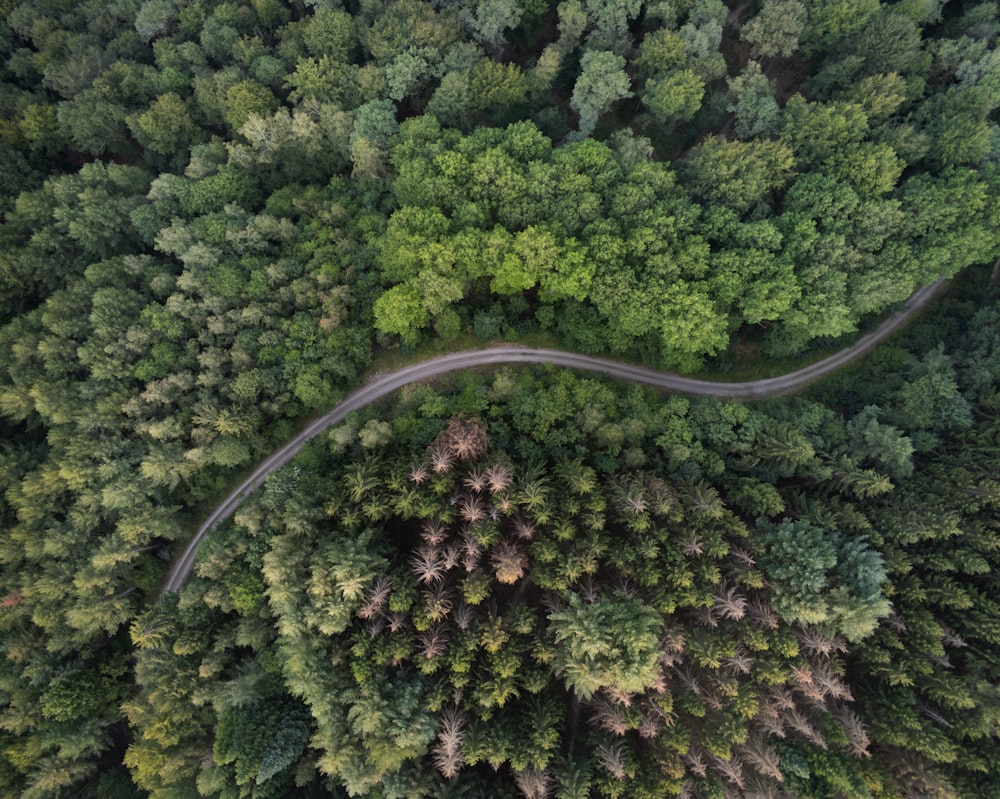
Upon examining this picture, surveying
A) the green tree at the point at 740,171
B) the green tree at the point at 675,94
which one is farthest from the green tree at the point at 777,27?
the green tree at the point at 740,171

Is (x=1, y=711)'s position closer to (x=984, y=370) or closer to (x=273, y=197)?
(x=273, y=197)

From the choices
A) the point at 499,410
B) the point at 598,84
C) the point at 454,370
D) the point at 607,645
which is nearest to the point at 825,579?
the point at 607,645

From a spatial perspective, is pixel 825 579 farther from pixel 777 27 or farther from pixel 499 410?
pixel 777 27

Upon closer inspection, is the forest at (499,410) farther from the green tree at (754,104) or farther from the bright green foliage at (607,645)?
the green tree at (754,104)

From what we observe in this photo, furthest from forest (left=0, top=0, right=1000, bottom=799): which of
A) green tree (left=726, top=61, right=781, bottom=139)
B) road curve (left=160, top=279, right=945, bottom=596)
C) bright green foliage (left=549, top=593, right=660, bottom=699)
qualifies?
road curve (left=160, top=279, right=945, bottom=596)

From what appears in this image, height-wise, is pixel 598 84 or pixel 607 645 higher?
pixel 598 84

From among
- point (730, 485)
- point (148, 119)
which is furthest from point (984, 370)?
point (148, 119)
